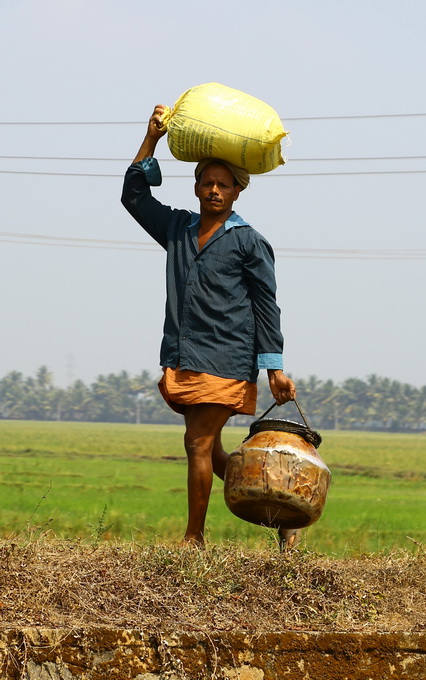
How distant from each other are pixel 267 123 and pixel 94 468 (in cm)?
2706

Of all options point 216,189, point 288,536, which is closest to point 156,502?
point 288,536

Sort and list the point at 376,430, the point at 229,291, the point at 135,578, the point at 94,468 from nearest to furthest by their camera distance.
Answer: the point at 135,578
the point at 229,291
the point at 94,468
the point at 376,430

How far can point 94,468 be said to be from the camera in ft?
103

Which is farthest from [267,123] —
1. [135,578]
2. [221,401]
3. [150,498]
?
[150,498]

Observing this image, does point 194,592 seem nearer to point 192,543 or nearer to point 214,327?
point 192,543

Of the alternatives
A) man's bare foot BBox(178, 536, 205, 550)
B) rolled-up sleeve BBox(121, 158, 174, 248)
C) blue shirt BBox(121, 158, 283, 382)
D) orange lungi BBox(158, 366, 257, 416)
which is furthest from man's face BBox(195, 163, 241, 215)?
man's bare foot BBox(178, 536, 205, 550)

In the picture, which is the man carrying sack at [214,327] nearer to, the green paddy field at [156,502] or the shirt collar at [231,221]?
the shirt collar at [231,221]

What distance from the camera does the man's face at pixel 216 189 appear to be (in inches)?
209

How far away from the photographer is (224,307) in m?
5.22

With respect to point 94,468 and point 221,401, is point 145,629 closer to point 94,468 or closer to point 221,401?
point 221,401

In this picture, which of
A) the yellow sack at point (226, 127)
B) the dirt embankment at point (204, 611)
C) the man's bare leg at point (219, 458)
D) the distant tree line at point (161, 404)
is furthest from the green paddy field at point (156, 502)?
the distant tree line at point (161, 404)

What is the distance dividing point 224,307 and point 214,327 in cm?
12

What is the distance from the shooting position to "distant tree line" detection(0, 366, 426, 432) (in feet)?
533

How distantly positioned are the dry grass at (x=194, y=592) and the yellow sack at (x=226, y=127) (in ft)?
6.41
